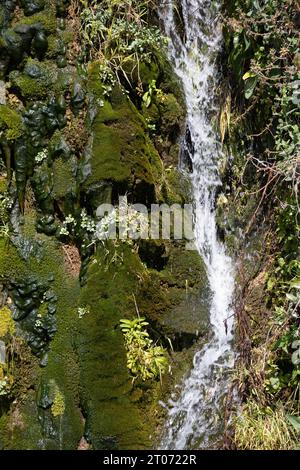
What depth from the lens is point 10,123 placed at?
4.79 metres

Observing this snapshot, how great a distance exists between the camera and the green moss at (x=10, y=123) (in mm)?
4762

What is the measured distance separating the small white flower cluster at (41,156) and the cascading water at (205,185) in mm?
1509

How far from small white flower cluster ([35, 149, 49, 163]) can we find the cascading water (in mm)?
1509

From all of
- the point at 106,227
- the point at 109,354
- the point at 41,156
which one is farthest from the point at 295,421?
the point at 41,156

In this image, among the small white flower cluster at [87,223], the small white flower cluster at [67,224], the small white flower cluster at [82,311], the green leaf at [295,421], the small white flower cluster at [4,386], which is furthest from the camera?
the small white flower cluster at [67,224]

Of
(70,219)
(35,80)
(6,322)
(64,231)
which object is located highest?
(35,80)

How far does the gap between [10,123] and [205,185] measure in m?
2.09

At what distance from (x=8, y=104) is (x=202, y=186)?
212 cm

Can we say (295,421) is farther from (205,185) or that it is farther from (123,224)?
(205,185)

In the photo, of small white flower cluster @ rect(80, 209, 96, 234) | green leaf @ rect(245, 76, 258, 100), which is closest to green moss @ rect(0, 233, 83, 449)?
small white flower cluster @ rect(80, 209, 96, 234)

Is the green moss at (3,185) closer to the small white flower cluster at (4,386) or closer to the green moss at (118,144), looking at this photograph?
the green moss at (118,144)

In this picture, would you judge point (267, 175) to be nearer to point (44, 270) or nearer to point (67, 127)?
point (67, 127)

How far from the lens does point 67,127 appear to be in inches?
195

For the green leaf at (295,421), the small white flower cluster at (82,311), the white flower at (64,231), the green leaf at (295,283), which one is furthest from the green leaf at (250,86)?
the green leaf at (295,421)
